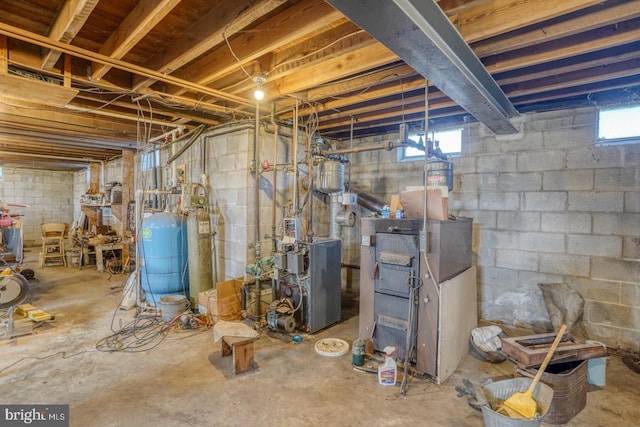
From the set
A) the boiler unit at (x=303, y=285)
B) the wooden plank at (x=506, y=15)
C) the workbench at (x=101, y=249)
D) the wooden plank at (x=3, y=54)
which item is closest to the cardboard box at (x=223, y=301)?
the boiler unit at (x=303, y=285)

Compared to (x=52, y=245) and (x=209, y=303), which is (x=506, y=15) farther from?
(x=52, y=245)

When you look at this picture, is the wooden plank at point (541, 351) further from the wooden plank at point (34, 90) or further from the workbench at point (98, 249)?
the workbench at point (98, 249)

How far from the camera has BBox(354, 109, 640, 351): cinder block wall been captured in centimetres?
286

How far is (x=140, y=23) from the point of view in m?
1.91

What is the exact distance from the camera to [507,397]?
1858mm

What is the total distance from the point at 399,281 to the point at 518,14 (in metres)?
1.91

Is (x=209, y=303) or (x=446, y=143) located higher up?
(x=446, y=143)

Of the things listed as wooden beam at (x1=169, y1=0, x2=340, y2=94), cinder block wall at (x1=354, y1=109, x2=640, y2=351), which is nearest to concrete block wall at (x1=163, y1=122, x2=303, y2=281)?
wooden beam at (x1=169, y1=0, x2=340, y2=94)

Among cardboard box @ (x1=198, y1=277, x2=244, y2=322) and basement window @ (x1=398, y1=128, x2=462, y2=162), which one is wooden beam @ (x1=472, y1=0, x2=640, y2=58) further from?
cardboard box @ (x1=198, y1=277, x2=244, y2=322)

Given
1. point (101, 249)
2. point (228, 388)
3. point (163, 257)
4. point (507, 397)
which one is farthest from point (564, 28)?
point (101, 249)

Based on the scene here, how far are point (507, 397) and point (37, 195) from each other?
12246 millimetres

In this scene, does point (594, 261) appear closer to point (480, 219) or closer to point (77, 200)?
point (480, 219)

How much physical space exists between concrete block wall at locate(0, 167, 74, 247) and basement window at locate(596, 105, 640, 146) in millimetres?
12494

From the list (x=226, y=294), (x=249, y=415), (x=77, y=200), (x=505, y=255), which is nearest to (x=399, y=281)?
(x=249, y=415)
